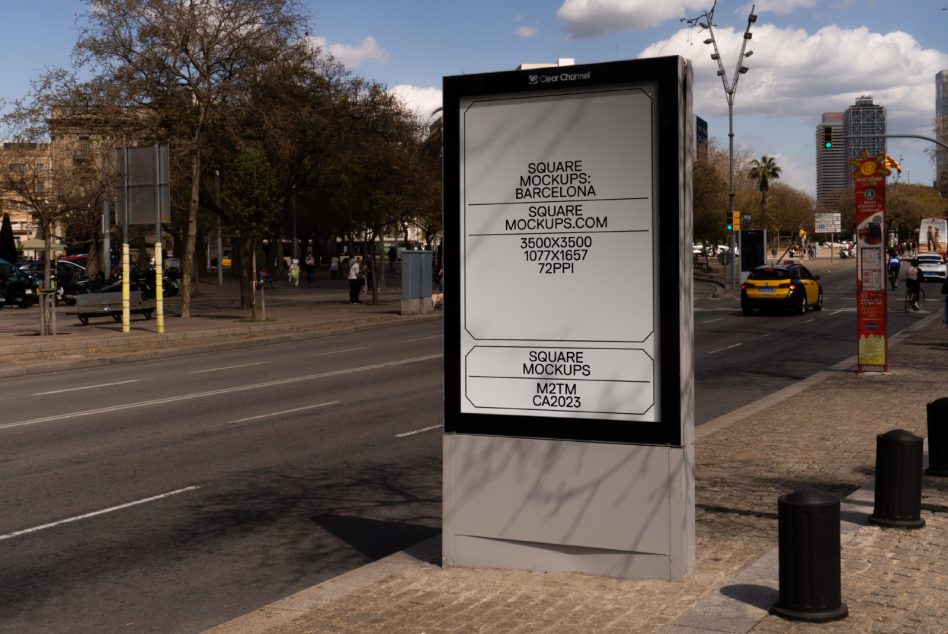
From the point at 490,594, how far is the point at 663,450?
4.01 feet

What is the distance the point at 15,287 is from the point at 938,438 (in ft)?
132

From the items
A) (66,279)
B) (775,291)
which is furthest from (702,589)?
(66,279)

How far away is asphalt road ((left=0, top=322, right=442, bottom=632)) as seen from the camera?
661 centimetres

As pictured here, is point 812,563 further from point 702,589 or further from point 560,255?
point 560,255

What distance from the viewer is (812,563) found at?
539 cm

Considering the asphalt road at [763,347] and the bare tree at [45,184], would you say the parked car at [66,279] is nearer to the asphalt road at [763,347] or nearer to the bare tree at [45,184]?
the bare tree at [45,184]

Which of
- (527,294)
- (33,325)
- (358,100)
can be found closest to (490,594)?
(527,294)

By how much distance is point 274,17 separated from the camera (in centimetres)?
3309

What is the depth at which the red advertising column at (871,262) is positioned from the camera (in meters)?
17.2

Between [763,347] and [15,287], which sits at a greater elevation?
[15,287]

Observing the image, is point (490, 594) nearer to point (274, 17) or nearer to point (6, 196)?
point (274, 17)

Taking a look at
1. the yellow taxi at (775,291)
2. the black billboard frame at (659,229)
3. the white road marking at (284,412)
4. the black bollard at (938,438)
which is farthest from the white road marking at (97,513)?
the yellow taxi at (775,291)

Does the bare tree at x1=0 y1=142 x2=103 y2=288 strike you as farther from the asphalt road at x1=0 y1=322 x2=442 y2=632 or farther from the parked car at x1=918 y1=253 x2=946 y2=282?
the parked car at x1=918 y1=253 x2=946 y2=282

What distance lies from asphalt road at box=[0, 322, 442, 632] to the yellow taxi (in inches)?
757
